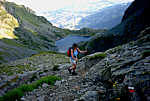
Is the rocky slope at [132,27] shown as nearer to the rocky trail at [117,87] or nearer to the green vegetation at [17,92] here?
the rocky trail at [117,87]

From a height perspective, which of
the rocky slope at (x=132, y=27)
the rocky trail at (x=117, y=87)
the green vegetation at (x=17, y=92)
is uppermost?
the rocky slope at (x=132, y=27)

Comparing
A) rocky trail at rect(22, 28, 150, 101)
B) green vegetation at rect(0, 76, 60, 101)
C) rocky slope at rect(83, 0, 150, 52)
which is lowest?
green vegetation at rect(0, 76, 60, 101)

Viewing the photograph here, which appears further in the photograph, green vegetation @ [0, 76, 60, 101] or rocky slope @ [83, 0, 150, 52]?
rocky slope @ [83, 0, 150, 52]

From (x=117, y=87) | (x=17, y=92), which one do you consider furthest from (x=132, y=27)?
(x=17, y=92)

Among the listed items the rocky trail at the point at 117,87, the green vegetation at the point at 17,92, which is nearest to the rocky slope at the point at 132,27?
the rocky trail at the point at 117,87

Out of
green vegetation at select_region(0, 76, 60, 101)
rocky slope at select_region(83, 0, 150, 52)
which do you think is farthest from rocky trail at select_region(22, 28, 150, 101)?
rocky slope at select_region(83, 0, 150, 52)

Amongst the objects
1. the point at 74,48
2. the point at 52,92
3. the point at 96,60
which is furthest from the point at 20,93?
the point at 96,60

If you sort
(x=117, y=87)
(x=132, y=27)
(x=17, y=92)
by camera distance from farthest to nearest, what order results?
1. (x=132, y=27)
2. (x=17, y=92)
3. (x=117, y=87)

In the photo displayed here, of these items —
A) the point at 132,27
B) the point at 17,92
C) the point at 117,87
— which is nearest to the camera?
the point at 117,87

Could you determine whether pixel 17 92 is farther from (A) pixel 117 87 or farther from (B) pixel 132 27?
(B) pixel 132 27

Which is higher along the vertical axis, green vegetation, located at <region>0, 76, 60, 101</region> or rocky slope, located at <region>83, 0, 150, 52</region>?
rocky slope, located at <region>83, 0, 150, 52</region>

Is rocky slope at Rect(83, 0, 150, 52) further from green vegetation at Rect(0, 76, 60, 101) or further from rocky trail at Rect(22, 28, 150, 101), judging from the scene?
Result: green vegetation at Rect(0, 76, 60, 101)

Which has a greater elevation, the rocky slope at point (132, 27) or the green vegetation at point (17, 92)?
the rocky slope at point (132, 27)

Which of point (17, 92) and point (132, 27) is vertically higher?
point (132, 27)
